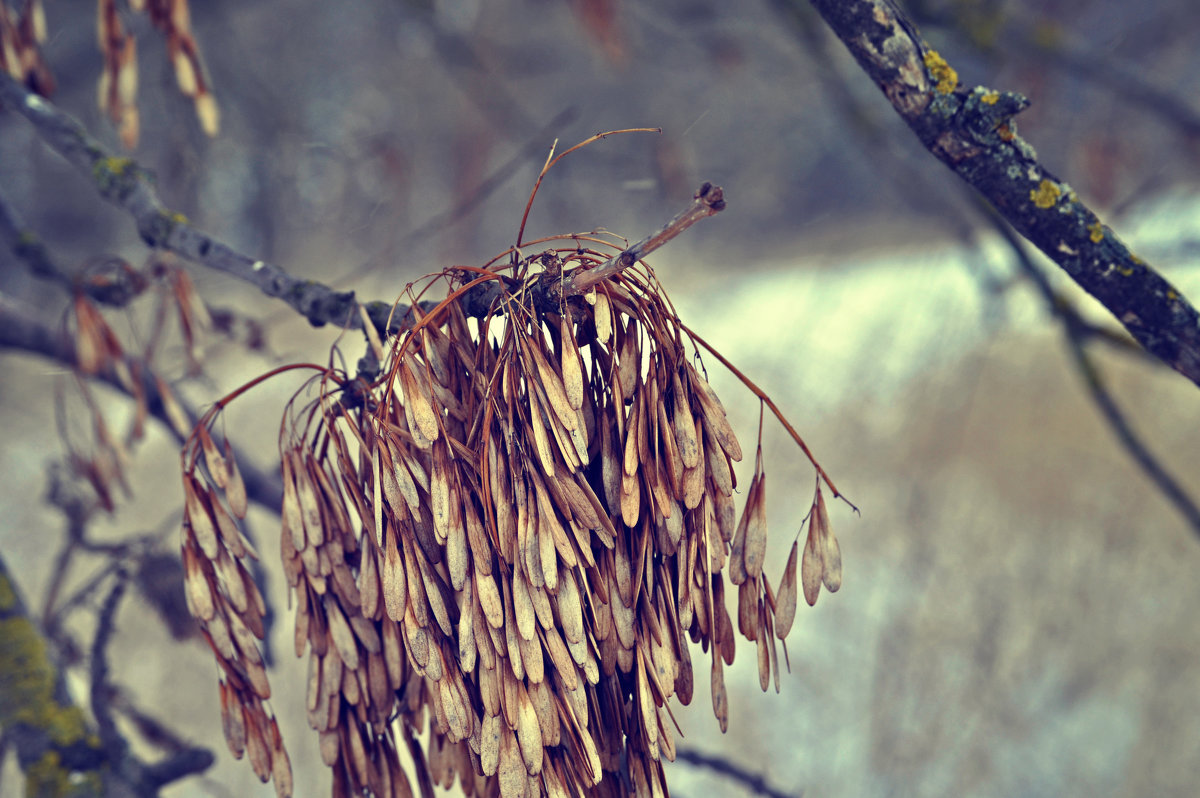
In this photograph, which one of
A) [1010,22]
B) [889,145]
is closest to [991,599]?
[889,145]

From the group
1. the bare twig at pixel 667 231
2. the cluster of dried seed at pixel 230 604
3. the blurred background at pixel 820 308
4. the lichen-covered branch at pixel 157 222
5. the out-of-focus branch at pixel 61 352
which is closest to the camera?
the bare twig at pixel 667 231

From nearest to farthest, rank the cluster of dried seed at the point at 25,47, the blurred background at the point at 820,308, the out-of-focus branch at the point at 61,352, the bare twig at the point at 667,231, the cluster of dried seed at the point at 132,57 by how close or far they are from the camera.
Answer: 1. the bare twig at the point at 667,231
2. the cluster of dried seed at the point at 132,57
3. the cluster of dried seed at the point at 25,47
4. the out-of-focus branch at the point at 61,352
5. the blurred background at the point at 820,308

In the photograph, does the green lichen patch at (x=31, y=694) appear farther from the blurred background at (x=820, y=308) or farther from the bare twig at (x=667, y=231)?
the bare twig at (x=667, y=231)

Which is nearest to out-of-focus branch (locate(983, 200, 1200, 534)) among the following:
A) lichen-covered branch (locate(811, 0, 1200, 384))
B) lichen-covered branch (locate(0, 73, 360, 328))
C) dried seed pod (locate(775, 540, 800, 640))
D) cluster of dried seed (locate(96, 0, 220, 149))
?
lichen-covered branch (locate(811, 0, 1200, 384))

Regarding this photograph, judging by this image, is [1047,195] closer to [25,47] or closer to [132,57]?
[132,57]

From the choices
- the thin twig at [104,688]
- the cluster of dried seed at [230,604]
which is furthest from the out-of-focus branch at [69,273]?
the cluster of dried seed at [230,604]

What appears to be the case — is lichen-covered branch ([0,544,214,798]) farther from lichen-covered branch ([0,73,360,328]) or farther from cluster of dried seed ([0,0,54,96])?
cluster of dried seed ([0,0,54,96])
